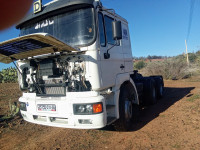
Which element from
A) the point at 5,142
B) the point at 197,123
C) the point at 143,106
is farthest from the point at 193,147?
the point at 5,142

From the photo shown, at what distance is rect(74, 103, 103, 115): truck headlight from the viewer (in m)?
2.89

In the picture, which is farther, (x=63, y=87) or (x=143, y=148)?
(x=63, y=87)

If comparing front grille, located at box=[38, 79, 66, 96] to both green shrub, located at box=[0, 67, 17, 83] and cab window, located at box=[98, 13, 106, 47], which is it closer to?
cab window, located at box=[98, 13, 106, 47]

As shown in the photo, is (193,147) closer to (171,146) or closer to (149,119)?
Result: (171,146)

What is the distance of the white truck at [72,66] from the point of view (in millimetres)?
2975

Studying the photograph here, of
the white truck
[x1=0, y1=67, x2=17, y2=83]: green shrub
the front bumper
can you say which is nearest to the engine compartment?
the white truck

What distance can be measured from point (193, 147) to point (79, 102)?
2299 millimetres

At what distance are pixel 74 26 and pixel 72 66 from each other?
0.88 meters

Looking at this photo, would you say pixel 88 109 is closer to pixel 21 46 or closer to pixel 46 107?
pixel 46 107

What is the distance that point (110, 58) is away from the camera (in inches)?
143

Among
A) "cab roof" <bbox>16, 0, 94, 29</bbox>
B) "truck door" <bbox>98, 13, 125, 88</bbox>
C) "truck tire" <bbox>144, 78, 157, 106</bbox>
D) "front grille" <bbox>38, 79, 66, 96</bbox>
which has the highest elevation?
"cab roof" <bbox>16, 0, 94, 29</bbox>

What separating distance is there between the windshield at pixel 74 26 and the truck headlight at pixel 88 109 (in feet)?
4.05

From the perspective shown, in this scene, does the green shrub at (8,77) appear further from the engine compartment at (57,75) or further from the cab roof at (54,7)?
the engine compartment at (57,75)

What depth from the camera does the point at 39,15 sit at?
3775 mm
